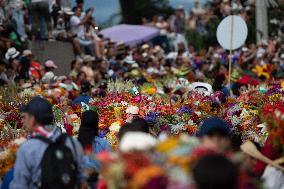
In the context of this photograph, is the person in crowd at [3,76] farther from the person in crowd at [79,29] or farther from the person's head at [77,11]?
the person's head at [77,11]

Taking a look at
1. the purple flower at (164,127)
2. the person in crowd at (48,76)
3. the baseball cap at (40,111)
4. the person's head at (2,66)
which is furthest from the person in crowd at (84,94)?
the baseball cap at (40,111)

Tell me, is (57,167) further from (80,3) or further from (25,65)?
(80,3)

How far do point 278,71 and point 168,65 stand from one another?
4.15m

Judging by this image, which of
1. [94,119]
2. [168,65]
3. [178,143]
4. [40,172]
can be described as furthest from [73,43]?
[178,143]

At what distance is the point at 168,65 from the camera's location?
29.5 meters

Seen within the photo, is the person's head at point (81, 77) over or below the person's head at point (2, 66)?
below

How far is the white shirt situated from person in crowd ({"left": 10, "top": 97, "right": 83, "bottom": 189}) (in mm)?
18298

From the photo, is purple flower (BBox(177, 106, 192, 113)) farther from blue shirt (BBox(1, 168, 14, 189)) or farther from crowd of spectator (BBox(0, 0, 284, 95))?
blue shirt (BBox(1, 168, 14, 189))

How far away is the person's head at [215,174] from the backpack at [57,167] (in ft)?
6.97

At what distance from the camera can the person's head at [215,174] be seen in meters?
4.39

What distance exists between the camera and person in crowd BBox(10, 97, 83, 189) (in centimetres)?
643

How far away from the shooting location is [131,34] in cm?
3366

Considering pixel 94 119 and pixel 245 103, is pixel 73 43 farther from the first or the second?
pixel 94 119

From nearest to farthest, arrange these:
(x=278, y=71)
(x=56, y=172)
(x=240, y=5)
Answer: (x=56, y=172), (x=278, y=71), (x=240, y=5)
